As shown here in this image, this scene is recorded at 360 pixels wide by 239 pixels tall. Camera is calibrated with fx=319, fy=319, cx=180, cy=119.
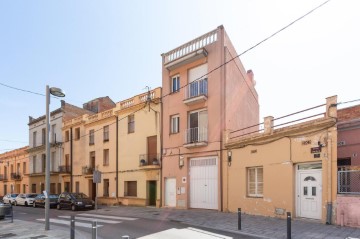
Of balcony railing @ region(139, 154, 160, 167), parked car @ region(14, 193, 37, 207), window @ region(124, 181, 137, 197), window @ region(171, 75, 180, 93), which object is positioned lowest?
parked car @ region(14, 193, 37, 207)

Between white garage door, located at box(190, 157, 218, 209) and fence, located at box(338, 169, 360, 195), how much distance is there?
7.39 meters

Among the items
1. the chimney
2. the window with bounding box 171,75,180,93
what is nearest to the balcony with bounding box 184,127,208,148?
the window with bounding box 171,75,180,93

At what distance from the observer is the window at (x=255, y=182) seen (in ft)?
54.3

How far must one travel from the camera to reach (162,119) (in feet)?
74.3

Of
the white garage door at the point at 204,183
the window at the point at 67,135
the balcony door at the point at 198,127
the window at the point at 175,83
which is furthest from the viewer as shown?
the window at the point at 67,135

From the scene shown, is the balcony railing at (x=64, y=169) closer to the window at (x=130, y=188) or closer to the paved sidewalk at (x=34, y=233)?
the window at (x=130, y=188)

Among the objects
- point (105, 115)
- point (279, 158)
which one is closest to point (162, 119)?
point (105, 115)

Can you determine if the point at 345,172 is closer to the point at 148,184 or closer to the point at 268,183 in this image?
the point at 268,183

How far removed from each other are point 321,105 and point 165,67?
38.4ft

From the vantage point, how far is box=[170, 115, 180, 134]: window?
71.2ft

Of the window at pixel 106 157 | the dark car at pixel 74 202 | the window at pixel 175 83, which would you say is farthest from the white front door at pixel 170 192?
the window at pixel 106 157

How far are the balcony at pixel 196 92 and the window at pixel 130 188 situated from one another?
8537 mm

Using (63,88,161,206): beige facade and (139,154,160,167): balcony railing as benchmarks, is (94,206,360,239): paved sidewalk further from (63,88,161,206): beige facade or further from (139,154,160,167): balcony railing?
(63,88,161,206): beige facade

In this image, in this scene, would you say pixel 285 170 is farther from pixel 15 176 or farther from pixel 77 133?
pixel 15 176
